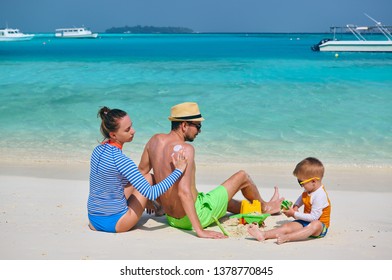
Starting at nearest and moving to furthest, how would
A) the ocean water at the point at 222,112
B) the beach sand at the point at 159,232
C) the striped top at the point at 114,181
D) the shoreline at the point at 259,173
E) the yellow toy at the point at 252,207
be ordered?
1. the beach sand at the point at 159,232
2. the striped top at the point at 114,181
3. the yellow toy at the point at 252,207
4. the shoreline at the point at 259,173
5. the ocean water at the point at 222,112

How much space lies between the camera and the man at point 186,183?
4.98 metres

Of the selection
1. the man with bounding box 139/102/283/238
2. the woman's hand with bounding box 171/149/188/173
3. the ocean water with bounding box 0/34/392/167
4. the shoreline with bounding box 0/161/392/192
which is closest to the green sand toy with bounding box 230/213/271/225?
the man with bounding box 139/102/283/238

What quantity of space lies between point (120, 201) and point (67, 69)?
22.8m

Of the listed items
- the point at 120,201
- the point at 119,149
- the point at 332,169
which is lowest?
the point at 332,169

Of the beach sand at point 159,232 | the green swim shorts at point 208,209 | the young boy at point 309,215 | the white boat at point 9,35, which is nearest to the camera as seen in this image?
the beach sand at point 159,232

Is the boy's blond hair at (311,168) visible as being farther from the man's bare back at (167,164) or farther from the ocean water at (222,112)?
the ocean water at (222,112)

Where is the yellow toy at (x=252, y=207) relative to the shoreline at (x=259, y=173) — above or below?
above

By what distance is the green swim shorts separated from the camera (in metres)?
5.26

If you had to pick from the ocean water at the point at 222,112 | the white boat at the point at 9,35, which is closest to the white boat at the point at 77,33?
the white boat at the point at 9,35

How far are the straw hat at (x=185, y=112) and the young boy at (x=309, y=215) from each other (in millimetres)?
948

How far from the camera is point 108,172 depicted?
193 inches

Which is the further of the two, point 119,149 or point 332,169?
point 332,169
